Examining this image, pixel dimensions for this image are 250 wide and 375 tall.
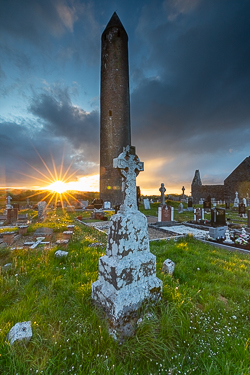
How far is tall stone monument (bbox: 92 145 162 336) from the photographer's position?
1891mm

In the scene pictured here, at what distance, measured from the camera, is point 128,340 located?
5.76 feet

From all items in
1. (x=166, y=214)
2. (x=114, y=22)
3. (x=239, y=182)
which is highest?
(x=114, y=22)

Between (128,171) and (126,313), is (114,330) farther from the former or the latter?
(128,171)

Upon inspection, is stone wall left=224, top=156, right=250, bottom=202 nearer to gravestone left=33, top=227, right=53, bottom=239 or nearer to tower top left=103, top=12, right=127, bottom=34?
tower top left=103, top=12, right=127, bottom=34

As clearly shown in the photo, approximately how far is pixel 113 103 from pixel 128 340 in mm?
20717

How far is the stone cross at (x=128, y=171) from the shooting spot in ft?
7.42

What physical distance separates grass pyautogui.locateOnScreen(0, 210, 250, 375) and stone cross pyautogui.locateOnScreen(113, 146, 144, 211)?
128 cm

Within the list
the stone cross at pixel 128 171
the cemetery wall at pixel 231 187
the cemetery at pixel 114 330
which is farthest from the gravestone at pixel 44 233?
the cemetery wall at pixel 231 187

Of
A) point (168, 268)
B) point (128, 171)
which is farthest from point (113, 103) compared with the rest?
point (168, 268)

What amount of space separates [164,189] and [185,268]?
8418 millimetres

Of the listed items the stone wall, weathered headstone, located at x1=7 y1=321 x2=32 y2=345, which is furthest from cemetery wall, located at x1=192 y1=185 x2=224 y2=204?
weathered headstone, located at x1=7 y1=321 x2=32 y2=345

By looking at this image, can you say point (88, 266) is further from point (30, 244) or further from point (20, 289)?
point (30, 244)

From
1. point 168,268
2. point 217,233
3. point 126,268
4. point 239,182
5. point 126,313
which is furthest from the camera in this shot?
point 239,182

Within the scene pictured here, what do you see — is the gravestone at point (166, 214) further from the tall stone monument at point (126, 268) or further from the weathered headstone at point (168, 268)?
the tall stone monument at point (126, 268)
